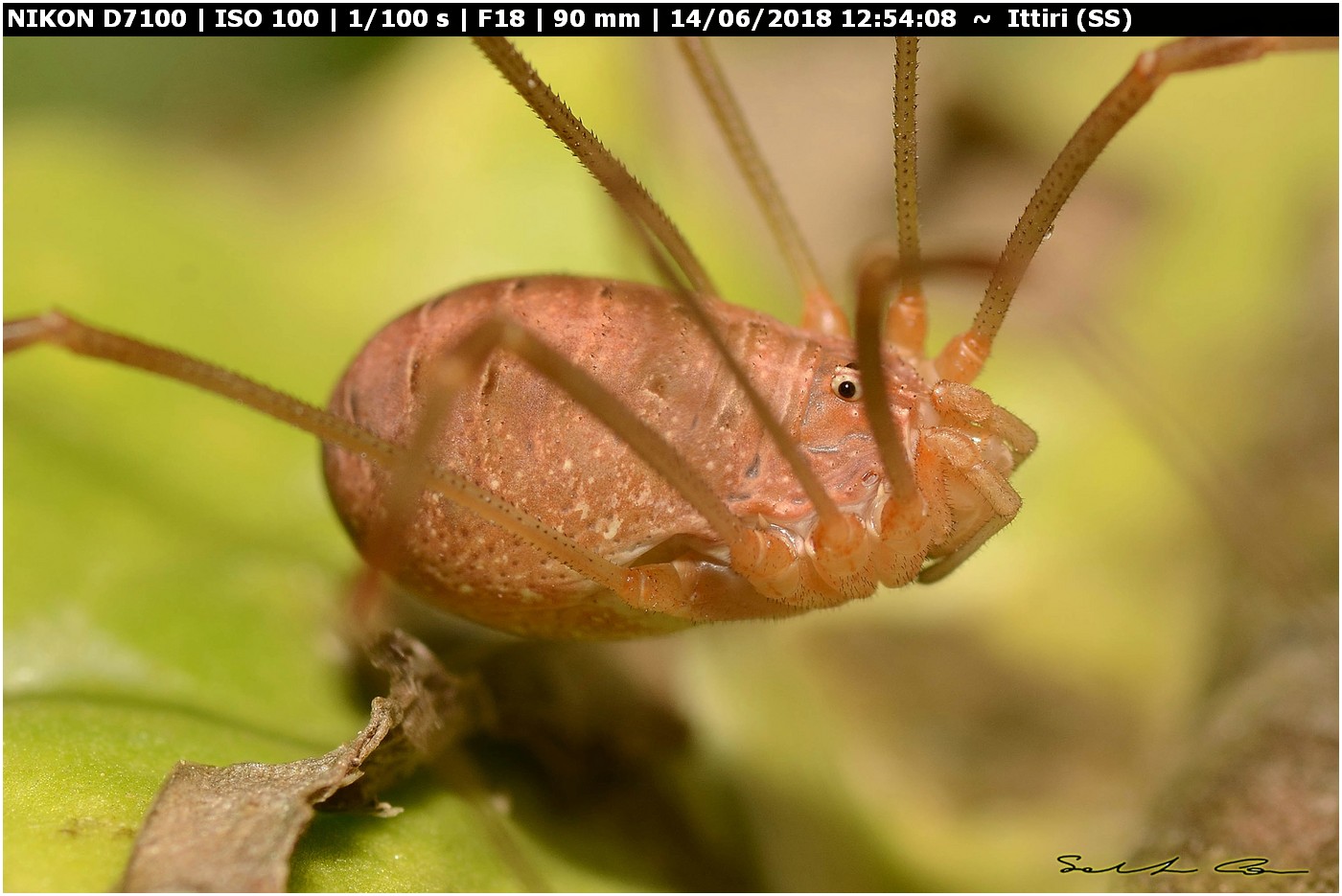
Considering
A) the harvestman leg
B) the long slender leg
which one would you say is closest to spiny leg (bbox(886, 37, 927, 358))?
the harvestman leg

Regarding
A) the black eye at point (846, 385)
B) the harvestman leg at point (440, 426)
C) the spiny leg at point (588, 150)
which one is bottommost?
the harvestman leg at point (440, 426)

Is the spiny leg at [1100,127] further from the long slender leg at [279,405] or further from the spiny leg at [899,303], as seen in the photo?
the long slender leg at [279,405]

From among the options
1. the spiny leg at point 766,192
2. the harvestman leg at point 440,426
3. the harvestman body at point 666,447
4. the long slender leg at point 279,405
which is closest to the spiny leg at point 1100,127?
the harvestman body at point 666,447

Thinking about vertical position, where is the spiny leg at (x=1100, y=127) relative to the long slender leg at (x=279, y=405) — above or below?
above

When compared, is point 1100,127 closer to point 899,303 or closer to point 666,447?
point 899,303

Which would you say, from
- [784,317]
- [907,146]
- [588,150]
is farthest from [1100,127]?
[784,317]

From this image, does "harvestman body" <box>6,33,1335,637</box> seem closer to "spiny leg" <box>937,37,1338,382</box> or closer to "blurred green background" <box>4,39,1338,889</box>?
"spiny leg" <box>937,37,1338,382</box>

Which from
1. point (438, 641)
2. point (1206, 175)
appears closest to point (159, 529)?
point (438, 641)
